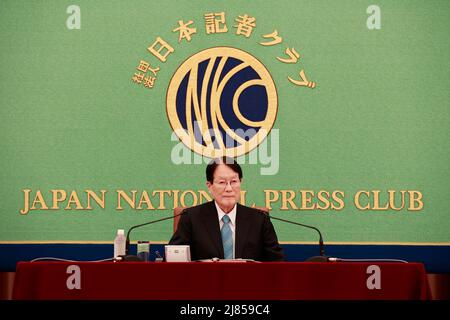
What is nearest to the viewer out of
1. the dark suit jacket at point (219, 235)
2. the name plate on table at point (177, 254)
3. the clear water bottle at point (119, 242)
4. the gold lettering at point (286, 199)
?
the name plate on table at point (177, 254)

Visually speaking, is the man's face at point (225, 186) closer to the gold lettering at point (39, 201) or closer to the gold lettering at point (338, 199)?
the gold lettering at point (338, 199)

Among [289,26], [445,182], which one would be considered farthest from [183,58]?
[445,182]

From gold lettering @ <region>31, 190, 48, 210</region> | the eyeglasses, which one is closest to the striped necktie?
the eyeglasses

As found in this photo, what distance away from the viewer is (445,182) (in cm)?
480

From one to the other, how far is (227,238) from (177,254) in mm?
570

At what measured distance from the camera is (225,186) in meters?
3.46

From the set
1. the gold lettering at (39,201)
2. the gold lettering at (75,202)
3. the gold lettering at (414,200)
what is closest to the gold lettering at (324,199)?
the gold lettering at (414,200)

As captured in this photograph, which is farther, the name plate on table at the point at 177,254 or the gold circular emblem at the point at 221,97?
the gold circular emblem at the point at 221,97

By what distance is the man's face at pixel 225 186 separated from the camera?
3.45 metres

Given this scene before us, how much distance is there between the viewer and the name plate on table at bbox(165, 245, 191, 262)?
292cm

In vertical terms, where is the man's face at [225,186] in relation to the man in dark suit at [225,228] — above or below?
above

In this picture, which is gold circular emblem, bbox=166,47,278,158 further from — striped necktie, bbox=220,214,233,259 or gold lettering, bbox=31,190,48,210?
striped necktie, bbox=220,214,233,259

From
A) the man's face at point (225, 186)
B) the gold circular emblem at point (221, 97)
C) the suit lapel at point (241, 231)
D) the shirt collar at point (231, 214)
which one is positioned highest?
the gold circular emblem at point (221, 97)

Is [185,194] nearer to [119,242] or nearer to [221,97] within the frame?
[221,97]
